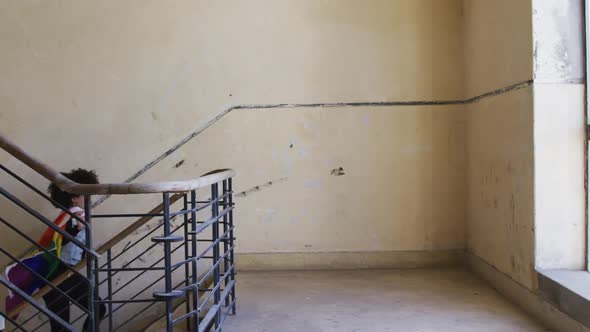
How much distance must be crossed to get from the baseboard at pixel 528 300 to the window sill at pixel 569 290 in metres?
0.06

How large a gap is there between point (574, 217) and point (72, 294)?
10.8ft

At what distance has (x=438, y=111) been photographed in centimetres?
416

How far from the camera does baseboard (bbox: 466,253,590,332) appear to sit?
2547 mm

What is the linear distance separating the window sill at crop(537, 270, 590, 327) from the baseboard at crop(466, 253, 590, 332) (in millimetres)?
58

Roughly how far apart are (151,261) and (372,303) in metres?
2.15

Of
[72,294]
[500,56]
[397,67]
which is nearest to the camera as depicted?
[72,294]

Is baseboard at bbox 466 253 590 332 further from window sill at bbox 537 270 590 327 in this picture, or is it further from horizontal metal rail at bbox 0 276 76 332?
horizontal metal rail at bbox 0 276 76 332

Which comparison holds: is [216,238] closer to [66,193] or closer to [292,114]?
[66,193]

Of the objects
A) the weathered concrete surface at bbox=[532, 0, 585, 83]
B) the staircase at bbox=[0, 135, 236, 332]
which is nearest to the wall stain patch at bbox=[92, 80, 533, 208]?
the staircase at bbox=[0, 135, 236, 332]

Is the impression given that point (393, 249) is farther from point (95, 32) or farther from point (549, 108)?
point (95, 32)

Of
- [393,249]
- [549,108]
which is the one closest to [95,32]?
[393,249]

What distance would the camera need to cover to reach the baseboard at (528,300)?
2.55 meters

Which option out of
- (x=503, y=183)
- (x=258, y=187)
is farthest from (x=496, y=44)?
(x=258, y=187)

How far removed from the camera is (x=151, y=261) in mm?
4238
